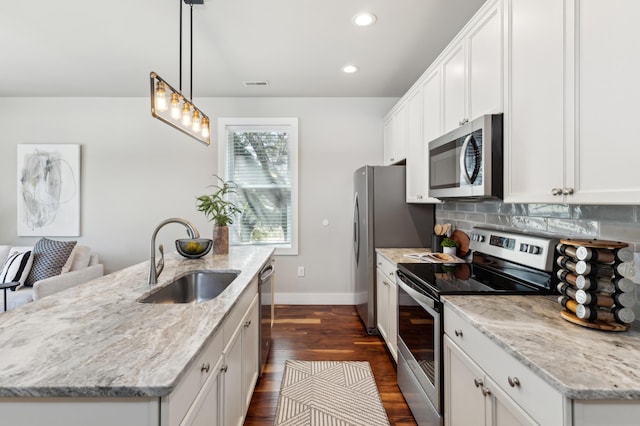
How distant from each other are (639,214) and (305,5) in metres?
2.16

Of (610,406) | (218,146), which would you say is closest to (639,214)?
(610,406)

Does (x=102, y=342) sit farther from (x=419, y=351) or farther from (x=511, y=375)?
(x=419, y=351)

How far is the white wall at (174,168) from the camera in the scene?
12.8 feet

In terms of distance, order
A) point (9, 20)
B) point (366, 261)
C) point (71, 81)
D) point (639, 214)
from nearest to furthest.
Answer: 1. point (639, 214)
2. point (9, 20)
3. point (366, 261)
4. point (71, 81)

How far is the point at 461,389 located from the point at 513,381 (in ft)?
1.32

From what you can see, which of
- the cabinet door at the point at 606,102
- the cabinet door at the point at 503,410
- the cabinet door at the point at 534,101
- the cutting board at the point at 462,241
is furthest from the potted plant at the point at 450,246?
the cabinet door at the point at 503,410

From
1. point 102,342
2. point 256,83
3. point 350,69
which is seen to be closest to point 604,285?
point 102,342

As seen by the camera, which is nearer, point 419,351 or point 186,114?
point 419,351

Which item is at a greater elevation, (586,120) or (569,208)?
(586,120)

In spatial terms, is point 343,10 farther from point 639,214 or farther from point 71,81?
point 71,81

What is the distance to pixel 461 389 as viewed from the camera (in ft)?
4.26

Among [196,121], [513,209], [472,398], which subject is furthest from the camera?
[196,121]

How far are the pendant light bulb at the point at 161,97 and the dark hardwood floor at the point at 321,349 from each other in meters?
1.89

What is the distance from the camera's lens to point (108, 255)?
3936 millimetres
